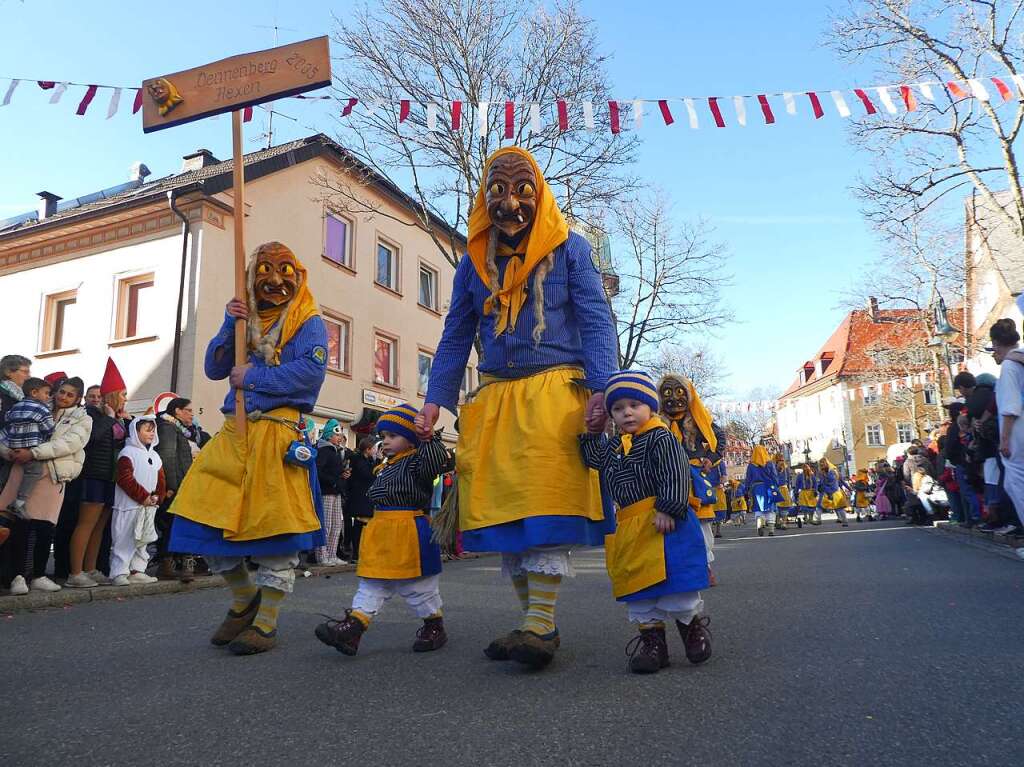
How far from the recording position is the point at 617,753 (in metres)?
2.13

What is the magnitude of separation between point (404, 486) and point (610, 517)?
1149mm

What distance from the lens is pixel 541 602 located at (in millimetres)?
3402

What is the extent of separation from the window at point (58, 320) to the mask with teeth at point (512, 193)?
19462 millimetres

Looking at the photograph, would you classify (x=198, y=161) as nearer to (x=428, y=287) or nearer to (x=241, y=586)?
(x=428, y=287)

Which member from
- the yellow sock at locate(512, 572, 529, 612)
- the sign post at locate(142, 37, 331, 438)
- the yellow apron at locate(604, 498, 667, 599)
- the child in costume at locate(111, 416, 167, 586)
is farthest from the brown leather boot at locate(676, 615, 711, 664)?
the child in costume at locate(111, 416, 167, 586)

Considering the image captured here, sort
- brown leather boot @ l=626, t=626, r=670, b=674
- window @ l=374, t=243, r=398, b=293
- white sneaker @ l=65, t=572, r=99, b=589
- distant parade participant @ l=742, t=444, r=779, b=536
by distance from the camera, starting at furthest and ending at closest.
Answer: window @ l=374, t=243, r=398, b=293, distant parade participant @ l=742, t=444, r=779, b=536, white sneaker @ l=65, t=572, r=99, b=589, brown leather boot @ l=626, t=626, r=670, b=674

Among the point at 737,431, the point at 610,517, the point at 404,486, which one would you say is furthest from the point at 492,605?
the point at 737,431

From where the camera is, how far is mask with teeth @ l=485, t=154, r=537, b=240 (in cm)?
383

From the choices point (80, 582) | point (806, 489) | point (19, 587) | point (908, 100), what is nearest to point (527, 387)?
point (19, 587)

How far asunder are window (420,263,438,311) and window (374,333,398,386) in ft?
10.7

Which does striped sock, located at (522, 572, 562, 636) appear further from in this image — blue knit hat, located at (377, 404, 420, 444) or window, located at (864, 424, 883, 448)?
window, located at (864, 424, 883, 448)

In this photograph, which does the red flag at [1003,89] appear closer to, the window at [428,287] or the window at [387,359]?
the window at [387,359]

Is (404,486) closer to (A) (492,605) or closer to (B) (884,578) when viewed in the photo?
(A) (492,605)

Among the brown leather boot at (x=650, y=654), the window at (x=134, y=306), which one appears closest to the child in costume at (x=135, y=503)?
the brown leather boot at (x=650, y=654)
